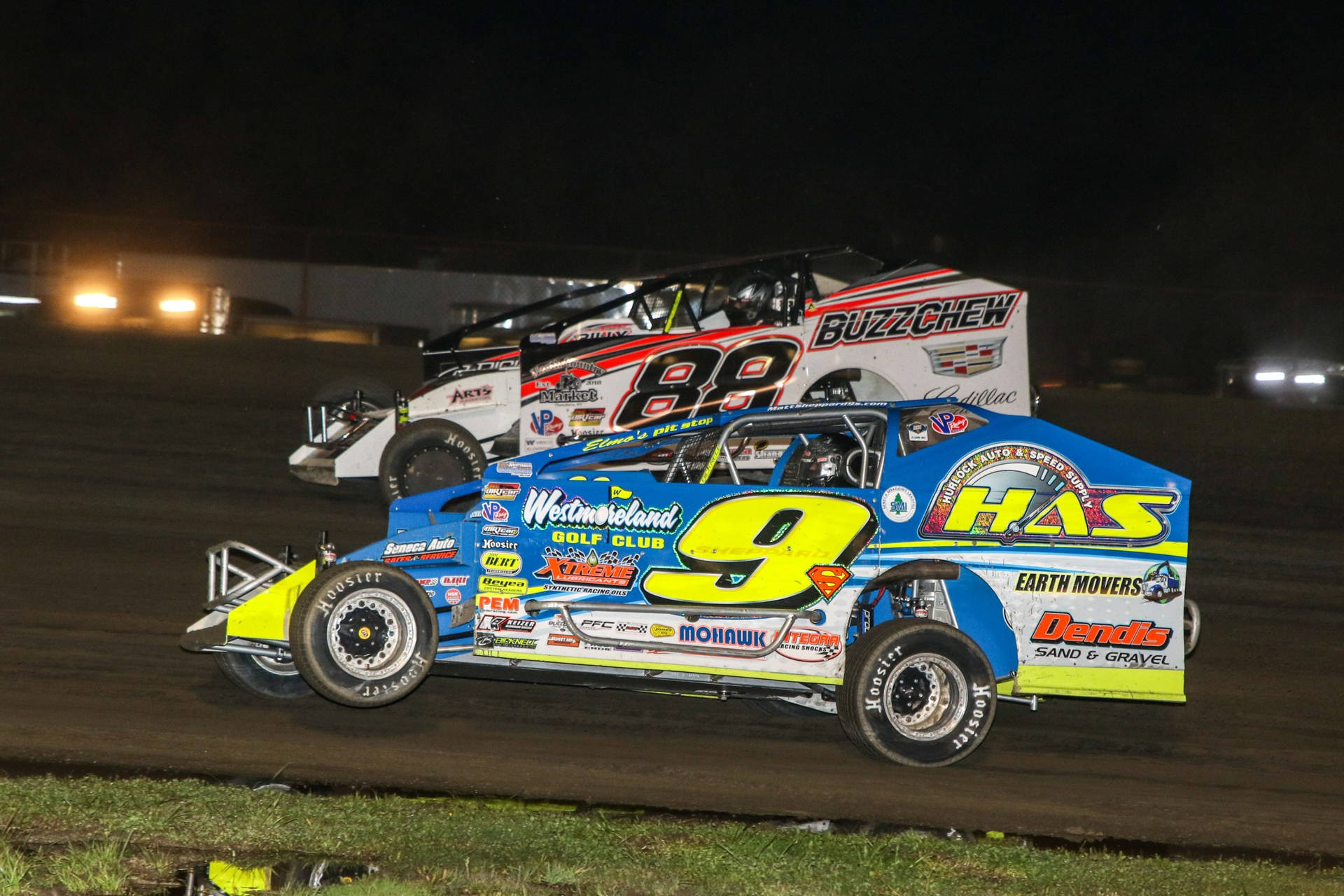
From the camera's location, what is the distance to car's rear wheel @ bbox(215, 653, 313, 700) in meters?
6.18

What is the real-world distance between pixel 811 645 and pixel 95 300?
16.6 metres

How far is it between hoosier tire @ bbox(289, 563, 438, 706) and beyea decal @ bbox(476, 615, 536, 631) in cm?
22

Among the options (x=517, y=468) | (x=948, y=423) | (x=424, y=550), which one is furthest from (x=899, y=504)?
(x=424, y=550)

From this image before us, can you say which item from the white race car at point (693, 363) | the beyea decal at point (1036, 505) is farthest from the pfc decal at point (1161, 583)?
the white race car at point (693, 363)

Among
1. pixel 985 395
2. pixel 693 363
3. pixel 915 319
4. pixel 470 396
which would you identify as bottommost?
pixel 470 396

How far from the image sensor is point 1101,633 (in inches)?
233

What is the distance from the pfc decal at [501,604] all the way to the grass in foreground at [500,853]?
1.01 metres

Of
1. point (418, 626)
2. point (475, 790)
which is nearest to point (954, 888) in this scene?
point (475, 790)

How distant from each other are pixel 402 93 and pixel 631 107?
6.08 meters

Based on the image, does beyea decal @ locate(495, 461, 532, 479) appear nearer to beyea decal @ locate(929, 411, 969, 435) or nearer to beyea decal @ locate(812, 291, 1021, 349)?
beyea decal @ locate(929, 411, 969, 435)

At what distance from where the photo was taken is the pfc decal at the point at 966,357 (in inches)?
396

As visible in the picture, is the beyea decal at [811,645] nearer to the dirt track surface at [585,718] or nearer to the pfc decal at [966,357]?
the dirt track surface at [585,718]

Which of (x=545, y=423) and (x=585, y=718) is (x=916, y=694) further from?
(x=545, y=423)

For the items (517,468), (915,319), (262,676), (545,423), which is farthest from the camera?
(915,319)
